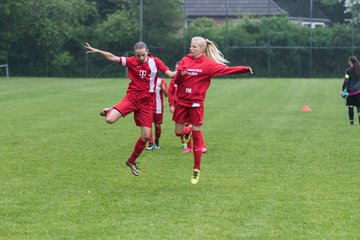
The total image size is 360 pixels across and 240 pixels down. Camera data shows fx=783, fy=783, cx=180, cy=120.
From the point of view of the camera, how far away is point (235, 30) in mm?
55375

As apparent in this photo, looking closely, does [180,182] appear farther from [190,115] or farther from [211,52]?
[211,52]

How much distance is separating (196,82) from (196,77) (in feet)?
0.22

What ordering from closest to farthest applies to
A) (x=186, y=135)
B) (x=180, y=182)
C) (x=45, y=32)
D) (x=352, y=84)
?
1. (x=180, y=182)
2. (x=186, y=135)
3. (x=352, y=84)
4. (x=45, y=32)

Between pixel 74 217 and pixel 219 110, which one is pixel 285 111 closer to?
Answer: pixel 219 110

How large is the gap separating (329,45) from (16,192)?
46.4 metres

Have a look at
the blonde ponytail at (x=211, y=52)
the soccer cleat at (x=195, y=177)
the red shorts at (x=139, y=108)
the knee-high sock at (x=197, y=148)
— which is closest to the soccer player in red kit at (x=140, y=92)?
the red shorts at (x=139, y=108)

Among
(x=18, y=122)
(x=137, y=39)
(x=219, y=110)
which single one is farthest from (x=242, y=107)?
(x=137, y=39)

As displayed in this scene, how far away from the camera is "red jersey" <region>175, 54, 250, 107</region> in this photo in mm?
10438

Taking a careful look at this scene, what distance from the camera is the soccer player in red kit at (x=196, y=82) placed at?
410 inches

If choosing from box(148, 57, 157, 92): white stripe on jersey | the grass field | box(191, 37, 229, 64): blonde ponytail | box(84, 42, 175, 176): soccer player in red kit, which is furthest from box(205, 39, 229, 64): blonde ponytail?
the grass field

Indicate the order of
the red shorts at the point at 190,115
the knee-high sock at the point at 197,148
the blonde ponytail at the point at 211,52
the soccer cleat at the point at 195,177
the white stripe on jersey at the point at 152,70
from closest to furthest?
the soccer cleat at the point at 195,177 < the knee-high sock at the point at 197,148 < the red shorts at the point at 190,115 < the blonde ponytail at the point at 211,52 < the white stripe on jersey at the point at 152,70

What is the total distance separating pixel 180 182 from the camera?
10.6 meters

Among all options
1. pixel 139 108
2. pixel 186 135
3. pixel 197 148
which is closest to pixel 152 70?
pixel 139 108

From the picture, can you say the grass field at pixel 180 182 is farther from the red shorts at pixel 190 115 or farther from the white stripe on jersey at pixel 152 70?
the white stripe on jersey at pixel 152 70
